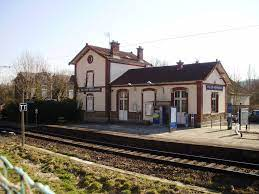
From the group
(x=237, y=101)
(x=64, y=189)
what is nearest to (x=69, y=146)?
(x=64, y=189)

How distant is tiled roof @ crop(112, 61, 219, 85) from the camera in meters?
26.3

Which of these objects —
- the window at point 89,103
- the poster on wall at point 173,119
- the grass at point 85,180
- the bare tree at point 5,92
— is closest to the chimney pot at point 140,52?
the window at point 89,103

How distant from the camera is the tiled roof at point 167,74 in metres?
26.3

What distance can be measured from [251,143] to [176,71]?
45.8 feet

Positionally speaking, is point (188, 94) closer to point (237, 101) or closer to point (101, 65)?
point (101, 65)

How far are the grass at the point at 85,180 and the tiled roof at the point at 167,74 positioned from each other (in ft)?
55.0

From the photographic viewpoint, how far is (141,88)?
28828mm

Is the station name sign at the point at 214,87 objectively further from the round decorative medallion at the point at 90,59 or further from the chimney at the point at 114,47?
the round decorative medallion at the point at 90,59

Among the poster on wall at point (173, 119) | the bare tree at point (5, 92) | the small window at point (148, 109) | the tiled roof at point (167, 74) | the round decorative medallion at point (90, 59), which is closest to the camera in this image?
the poster on wall at point (173, 119)

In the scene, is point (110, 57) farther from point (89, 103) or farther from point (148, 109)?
point (148, 109)

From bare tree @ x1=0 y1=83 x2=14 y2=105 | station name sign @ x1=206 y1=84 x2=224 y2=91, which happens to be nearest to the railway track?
station name sign @ x1=206 y1=84 x2=224 y2=91

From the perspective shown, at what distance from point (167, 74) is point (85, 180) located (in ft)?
68.5

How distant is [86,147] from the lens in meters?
16.1

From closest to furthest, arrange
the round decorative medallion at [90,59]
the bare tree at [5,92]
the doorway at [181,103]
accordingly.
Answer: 1. the doorway at [181,103]
2. the round decorative medallion at [90,59]
3. the bare tree at [5,92]
